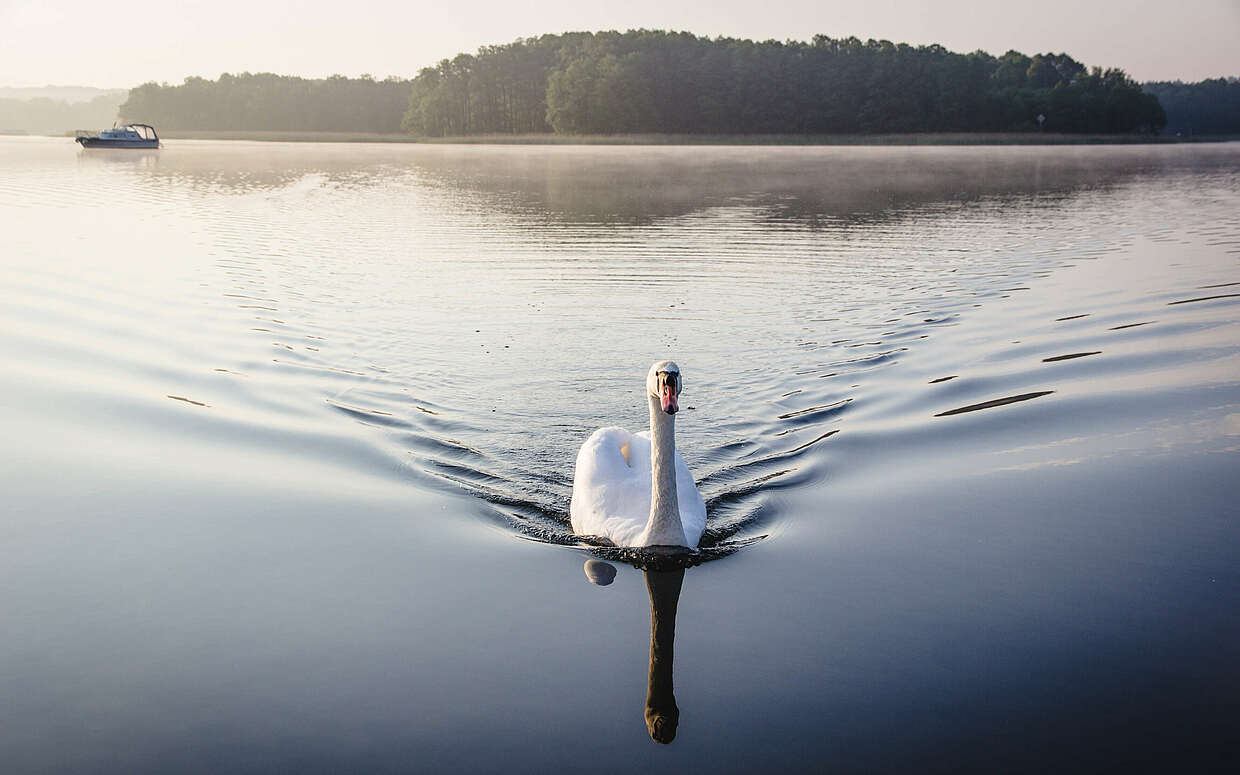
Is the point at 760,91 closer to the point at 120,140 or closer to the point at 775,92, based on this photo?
the point at 775,92

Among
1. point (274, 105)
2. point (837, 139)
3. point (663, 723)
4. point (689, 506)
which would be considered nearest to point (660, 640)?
point (663, 723)

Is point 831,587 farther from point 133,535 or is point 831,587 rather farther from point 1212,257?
point 1212,257

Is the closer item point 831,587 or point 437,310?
point 831,587

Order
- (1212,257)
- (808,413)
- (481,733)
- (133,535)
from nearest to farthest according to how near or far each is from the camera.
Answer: (481,733)
(133,535)
(808,413)
(1212,257)

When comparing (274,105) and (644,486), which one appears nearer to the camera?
(644,486)

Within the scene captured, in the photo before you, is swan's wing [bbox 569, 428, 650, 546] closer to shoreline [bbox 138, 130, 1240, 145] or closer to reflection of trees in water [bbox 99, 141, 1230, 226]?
reflection of trees in water [bbox 99, 141, 1230, 226]

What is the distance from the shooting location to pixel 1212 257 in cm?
2081

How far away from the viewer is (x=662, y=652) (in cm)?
627

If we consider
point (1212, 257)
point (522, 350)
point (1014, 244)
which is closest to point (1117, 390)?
point (522, 350)

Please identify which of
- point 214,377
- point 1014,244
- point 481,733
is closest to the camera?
point 481,733

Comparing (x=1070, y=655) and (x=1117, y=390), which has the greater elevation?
(x=1117, y=390)

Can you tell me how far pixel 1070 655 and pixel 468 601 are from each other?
12.7 feet

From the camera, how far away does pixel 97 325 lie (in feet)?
49.0

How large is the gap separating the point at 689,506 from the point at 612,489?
2.15ft
